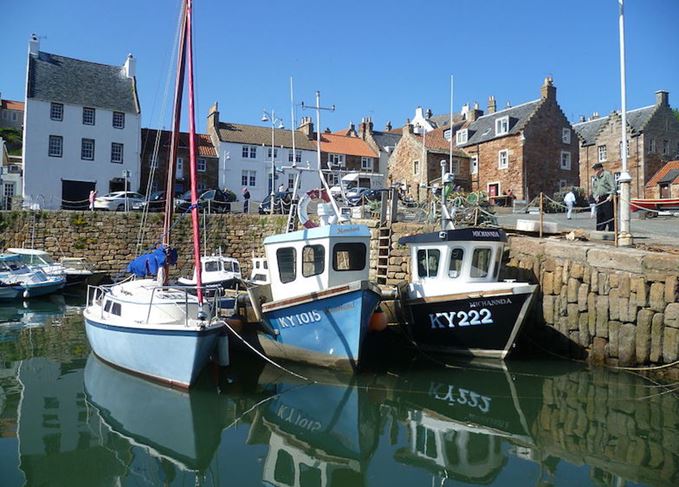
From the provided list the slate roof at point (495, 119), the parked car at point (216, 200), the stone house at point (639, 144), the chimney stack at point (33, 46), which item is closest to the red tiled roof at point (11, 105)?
the chimney stack at point (33, 46)

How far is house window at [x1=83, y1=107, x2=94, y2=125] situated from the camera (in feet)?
110

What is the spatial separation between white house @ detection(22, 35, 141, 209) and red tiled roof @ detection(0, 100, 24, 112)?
4022 cm

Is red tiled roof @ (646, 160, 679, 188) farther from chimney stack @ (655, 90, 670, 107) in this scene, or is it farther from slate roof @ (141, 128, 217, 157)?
slate roof @ (141, 128, 217, 157)

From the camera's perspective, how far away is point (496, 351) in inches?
428

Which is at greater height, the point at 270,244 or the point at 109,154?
the point at 109,154

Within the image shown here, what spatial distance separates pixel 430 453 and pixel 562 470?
158 centimetres

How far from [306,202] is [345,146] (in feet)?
114

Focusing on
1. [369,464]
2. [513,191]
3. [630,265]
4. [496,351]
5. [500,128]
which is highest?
[500,128]

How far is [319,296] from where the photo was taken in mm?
9531

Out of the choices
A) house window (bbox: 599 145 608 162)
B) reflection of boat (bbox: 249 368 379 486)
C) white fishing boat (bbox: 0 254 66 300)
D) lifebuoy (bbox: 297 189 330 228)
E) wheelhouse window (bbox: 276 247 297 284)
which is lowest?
reflection of boat (bbox: 249 368 379 486)

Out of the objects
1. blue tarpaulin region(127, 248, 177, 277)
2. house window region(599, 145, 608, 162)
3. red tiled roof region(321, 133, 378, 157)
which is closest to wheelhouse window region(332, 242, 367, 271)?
blue tarpaulin region(127, 248, 177, 277)

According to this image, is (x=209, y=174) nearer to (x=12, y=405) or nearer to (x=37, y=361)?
(x=37, y=361)

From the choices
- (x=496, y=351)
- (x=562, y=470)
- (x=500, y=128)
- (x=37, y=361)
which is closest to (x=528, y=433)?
(x=562, y=470)

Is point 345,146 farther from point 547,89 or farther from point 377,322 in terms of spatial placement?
point 377,322
